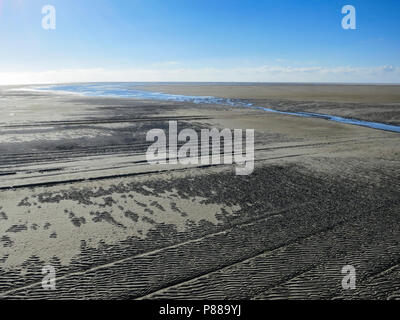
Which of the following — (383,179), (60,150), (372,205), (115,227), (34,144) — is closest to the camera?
(115,227)

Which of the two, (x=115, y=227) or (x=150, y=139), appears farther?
(x=150, y=139)

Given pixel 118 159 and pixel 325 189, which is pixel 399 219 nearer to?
pixel 325 189
